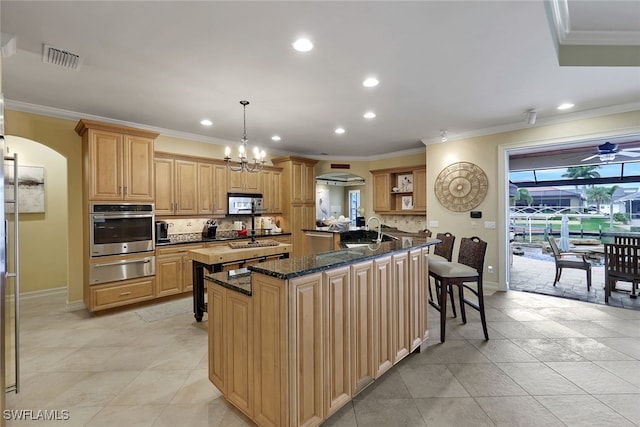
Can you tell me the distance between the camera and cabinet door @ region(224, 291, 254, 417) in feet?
5.91

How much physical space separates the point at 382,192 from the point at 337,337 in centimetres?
551

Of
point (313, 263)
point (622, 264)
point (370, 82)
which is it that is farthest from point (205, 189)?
point (622, 264)

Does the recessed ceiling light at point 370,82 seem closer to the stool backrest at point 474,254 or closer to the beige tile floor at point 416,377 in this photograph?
the stool backrest at point 474,254

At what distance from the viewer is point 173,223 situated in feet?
16.7

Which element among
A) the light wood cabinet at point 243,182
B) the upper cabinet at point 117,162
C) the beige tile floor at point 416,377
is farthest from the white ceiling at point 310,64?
the beige tile floor at point 416,377

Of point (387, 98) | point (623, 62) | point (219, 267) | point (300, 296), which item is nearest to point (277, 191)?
point (219, 267)

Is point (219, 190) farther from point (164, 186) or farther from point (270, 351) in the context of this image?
point (270, 351)

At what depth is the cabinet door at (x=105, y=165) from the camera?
12.4ft

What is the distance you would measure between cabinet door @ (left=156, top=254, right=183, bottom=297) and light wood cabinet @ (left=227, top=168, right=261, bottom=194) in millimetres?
1658

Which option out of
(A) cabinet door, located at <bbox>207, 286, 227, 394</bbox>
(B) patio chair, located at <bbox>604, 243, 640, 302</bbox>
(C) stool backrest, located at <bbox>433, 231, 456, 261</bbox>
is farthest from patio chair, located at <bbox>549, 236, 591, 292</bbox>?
(A) cabinet door, located at <bbox>207, 286, 227, 394</bbox>

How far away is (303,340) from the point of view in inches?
64.9

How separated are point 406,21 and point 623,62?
241 cm

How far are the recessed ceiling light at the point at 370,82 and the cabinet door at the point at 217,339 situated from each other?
2.46m

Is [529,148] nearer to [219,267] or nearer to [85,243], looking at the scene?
[219,267]
